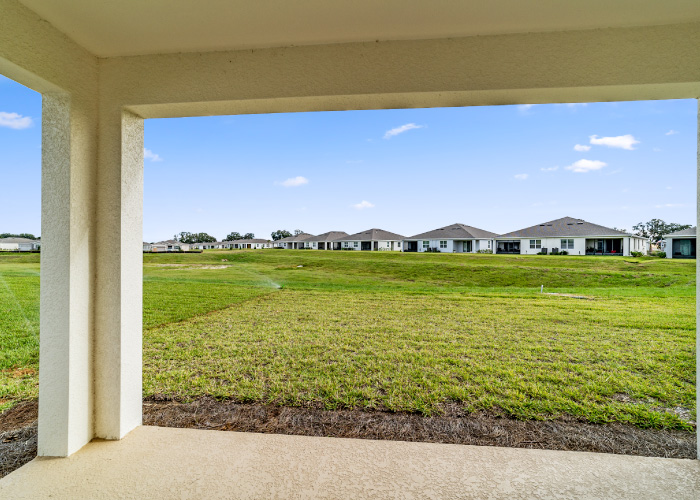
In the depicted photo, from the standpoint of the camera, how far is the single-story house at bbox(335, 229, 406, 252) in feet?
12.3

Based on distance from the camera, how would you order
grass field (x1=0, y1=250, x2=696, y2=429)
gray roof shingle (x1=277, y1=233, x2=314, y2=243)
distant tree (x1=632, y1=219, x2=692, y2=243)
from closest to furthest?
grass field (x1=0, y1=250, x2=696, y2=429) < distant tree (x1=632, y1=219, x2=692, y2=243) < gray roof shingle (x1=277, y1=233, x2=314, y2=243)

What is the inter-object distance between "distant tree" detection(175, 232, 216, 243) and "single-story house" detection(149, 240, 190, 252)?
0.15ft

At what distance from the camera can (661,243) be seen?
10.1ft

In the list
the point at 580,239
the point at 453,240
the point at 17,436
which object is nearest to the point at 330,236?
the point at 453,240

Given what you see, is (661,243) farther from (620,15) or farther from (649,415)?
(620,15)

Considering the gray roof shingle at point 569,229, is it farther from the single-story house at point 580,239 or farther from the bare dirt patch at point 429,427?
the bare dirt patch at point 429,427

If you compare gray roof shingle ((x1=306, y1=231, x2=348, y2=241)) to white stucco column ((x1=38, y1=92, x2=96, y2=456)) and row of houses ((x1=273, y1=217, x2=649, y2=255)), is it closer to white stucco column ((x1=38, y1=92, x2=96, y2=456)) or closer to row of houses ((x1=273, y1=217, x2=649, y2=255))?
row of houses ((x1=273, y1=217, x2=649, y2=255))

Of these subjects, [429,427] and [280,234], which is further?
[280,234]

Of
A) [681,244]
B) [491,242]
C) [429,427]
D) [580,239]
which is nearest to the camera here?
[429,427]

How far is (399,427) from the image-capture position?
2.39 metres

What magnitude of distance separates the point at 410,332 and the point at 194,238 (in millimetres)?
2660

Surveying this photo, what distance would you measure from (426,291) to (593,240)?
5.60 ft

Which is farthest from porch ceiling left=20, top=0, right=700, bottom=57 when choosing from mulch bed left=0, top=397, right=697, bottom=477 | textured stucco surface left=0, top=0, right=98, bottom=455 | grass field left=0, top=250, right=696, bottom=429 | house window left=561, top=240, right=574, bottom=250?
mulch bed left=0, top=397, right=697, bottom=477

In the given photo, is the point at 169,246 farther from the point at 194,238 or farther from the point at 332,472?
the point at 332,472
